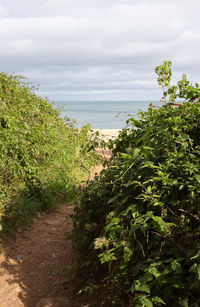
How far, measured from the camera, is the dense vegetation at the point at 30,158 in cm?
616

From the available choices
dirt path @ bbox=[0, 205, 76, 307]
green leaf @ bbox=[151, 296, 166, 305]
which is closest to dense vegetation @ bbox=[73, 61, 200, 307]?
green leaf @ bbox=[151, 296, 166, 305]

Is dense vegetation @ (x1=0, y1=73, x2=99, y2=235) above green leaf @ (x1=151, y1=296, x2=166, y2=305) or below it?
above

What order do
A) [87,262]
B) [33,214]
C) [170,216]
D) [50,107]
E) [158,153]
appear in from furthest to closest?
[50,107] → [33,214] → [87,262] → [158,153] → [170,216]

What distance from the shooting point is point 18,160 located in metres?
6.73

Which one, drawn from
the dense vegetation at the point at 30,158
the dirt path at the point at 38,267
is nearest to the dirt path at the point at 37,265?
the dirt path at the point at 38,267

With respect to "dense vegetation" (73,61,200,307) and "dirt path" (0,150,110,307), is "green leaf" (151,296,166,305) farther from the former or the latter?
"dirt path" (0,150,110,307)

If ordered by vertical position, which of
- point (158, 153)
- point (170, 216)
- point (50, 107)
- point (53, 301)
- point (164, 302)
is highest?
point (50, 107)

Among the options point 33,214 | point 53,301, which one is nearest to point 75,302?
point 53,301

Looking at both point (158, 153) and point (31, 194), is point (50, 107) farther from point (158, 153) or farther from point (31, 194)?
point (158, 153)

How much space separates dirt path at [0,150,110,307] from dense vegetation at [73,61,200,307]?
894mm

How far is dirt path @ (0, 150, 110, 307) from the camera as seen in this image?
396 centimetres

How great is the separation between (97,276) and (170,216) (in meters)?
1.25

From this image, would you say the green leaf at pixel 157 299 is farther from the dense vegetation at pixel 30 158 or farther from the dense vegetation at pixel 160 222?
the dense vegetation at pixel 30 158

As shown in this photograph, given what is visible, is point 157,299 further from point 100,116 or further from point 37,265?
point 100,116
